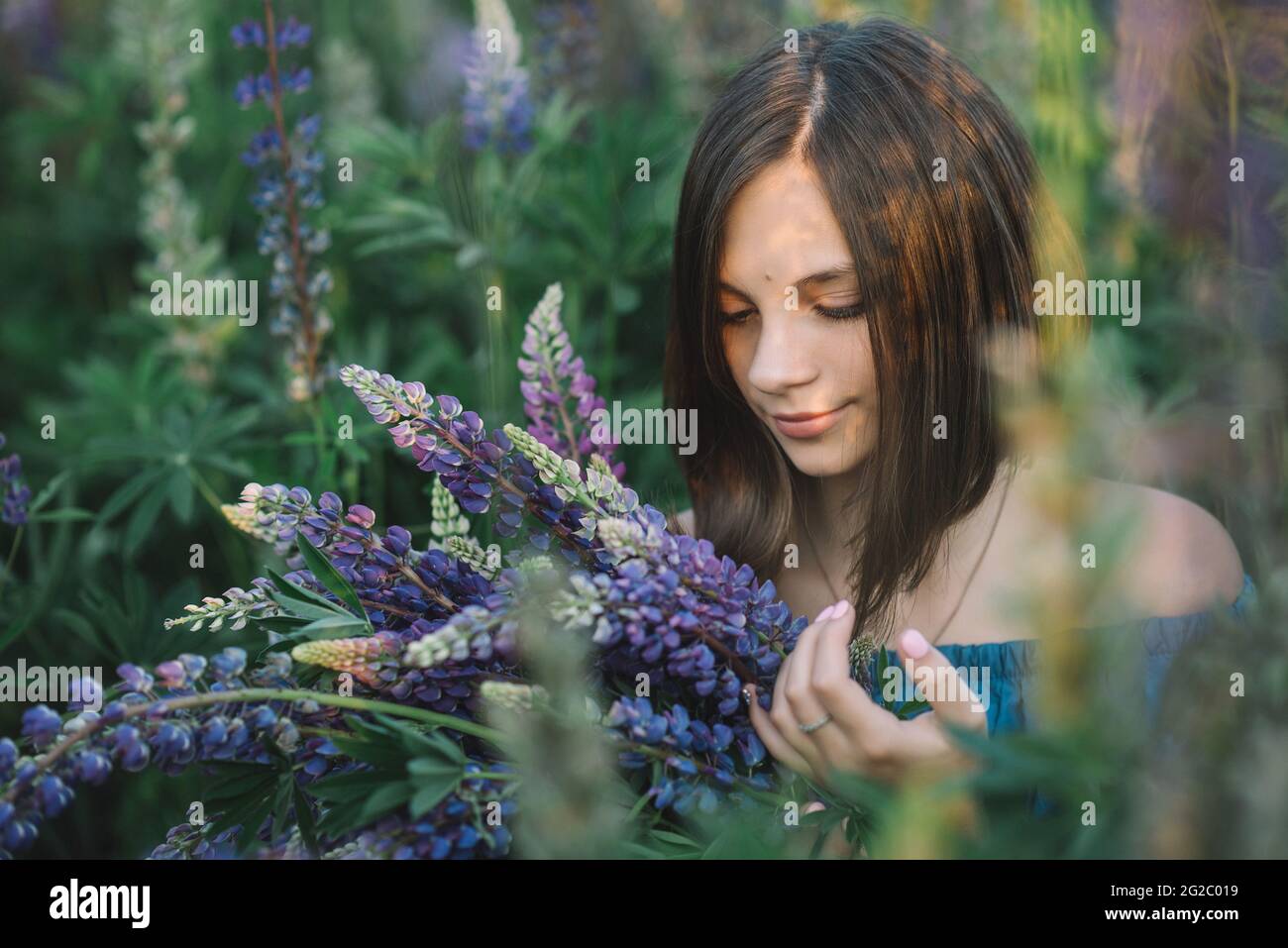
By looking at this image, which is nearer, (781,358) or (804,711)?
(804,711)

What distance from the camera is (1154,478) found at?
1465mm

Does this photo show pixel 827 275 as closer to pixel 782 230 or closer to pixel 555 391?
pixel 782 230

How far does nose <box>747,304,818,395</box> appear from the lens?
1.12 metres

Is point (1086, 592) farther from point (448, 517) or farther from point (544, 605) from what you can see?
point (448, 517)

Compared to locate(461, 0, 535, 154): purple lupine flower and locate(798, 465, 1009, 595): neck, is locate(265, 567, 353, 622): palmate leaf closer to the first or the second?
locate(798, 465, 1009, 595): neck

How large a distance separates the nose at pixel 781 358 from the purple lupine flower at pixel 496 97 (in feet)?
2.26

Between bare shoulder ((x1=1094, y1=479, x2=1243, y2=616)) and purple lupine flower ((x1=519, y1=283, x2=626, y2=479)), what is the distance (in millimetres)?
486

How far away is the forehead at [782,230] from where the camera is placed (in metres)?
1.13

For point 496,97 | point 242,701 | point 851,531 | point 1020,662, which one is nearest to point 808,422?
point 851,531

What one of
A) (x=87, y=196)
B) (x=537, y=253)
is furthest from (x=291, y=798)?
(x=87, y=196)

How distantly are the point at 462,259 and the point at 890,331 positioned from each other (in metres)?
0.69

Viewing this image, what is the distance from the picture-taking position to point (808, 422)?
1.18 meters
